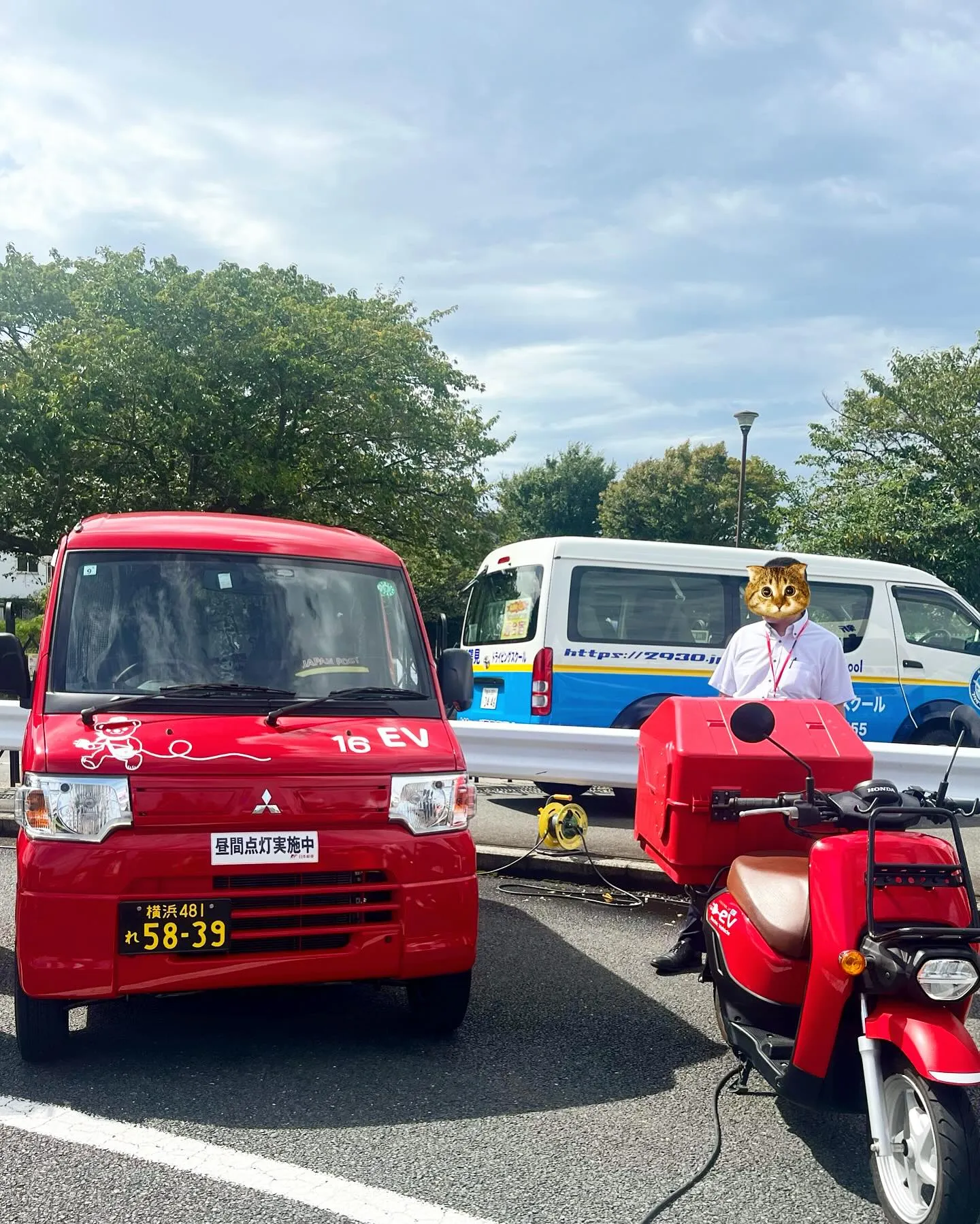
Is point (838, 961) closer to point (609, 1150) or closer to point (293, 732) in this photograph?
point (609, 1150)

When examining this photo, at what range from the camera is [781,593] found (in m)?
5.21

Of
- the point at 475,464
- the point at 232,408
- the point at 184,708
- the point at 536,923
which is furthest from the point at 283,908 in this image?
the point at 475,464

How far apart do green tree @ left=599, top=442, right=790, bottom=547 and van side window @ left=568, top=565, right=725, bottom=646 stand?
38.8 meters

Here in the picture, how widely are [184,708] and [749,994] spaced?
2.28 m

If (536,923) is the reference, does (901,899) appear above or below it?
above

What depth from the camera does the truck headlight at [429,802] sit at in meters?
4.11

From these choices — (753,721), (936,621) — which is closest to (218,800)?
(753,721)

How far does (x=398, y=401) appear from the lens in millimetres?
24391

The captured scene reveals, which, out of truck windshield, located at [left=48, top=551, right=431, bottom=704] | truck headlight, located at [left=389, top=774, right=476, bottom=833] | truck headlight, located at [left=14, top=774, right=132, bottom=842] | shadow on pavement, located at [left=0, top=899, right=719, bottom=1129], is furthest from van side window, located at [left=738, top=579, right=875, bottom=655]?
truck headlight, located at [left=14, top=774, right=132, bottom=842]

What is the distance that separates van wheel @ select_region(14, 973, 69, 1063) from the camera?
385 cm

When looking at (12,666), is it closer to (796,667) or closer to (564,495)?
(796,667)

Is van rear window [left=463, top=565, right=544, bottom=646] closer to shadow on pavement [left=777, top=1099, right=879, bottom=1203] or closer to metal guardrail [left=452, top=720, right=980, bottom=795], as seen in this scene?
metal guardrail [left=452, top=720, right=980, bottom=795]

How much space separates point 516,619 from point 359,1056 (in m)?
6.79

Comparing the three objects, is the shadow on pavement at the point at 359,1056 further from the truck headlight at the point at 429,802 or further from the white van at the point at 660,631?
the white van at the point at 660,631
